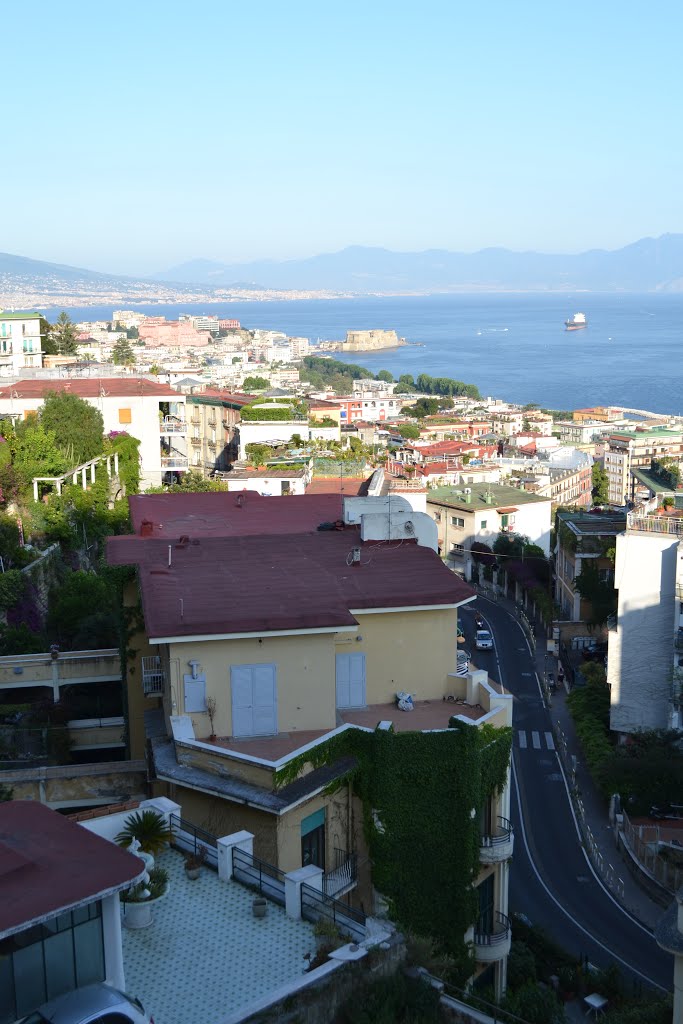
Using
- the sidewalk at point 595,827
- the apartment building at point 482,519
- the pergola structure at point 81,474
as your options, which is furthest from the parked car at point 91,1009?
the apartment building at point 482,519

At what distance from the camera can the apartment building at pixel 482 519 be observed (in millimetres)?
39625

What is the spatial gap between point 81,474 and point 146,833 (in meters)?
19.4

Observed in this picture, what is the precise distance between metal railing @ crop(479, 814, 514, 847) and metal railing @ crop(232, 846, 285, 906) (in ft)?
8.44

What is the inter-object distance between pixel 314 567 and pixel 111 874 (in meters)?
5.41

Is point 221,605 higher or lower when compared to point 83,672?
higher

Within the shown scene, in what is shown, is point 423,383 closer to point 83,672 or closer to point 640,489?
point 640,489

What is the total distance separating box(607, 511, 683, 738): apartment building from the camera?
22812 mm

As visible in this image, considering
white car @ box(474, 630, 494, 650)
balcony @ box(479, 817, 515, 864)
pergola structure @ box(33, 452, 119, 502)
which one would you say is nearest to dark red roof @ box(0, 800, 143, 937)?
balcony @ box(479, 817, 515, 864)

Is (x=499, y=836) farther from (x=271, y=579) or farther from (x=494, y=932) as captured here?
(x=271, y=579)

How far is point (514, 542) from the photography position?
37875mm

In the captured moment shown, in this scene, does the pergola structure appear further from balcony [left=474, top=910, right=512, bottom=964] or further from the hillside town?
balcony [left=474, top=910, right=512, bottom=964]

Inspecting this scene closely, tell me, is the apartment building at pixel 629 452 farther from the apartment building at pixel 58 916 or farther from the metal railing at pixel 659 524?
the apartment building at pixel 58 916

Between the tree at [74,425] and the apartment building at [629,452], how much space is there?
3320cm

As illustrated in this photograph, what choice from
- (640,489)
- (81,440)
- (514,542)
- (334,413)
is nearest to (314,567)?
(81,440)
